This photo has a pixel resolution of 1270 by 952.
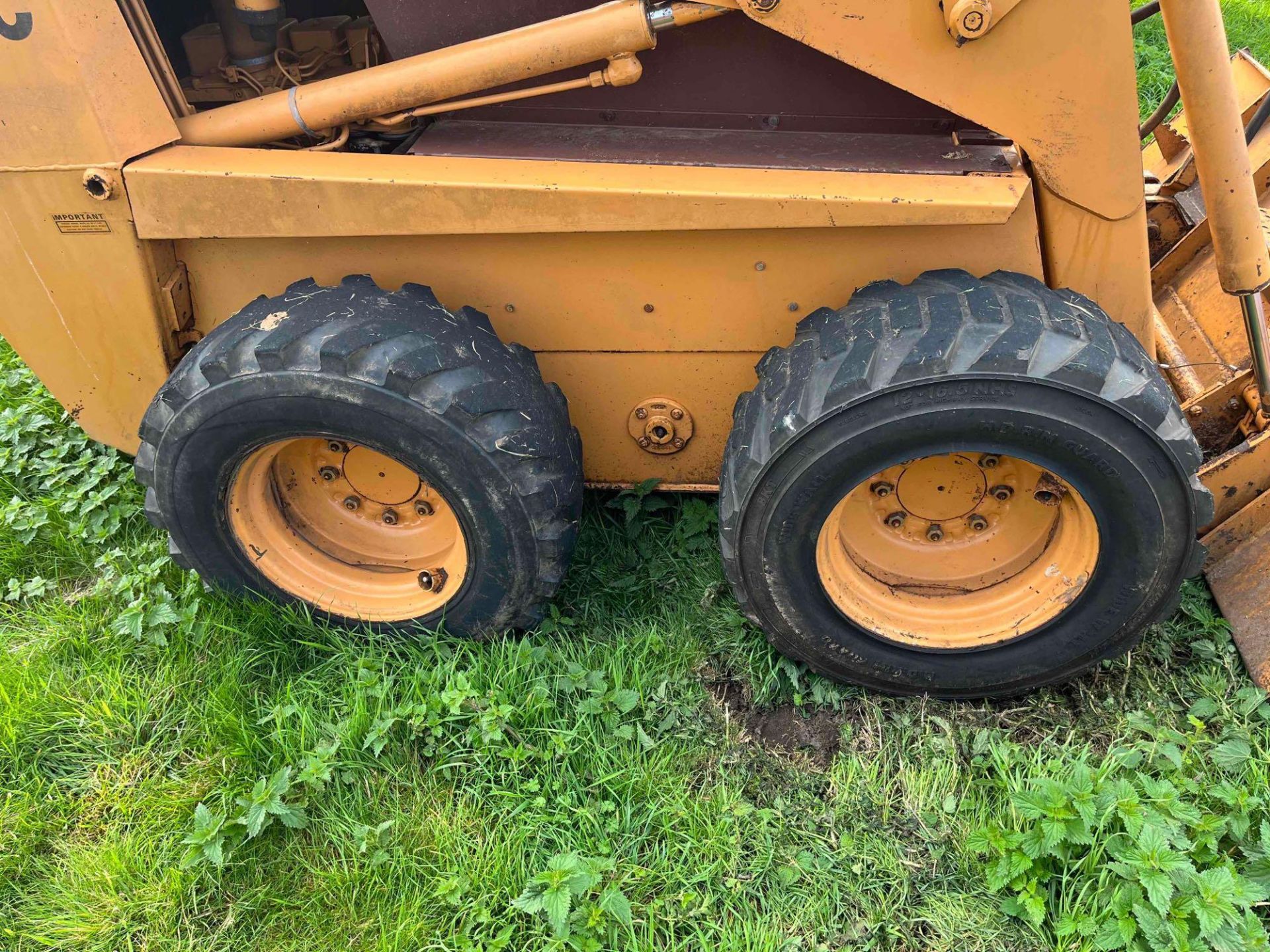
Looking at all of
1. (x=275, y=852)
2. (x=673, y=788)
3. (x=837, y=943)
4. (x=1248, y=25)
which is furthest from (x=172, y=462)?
(x=1248, y=25)

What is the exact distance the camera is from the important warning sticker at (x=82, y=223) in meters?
2.36

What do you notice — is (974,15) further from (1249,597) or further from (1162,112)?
(1249,597)

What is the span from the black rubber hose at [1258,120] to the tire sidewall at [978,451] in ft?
5.18

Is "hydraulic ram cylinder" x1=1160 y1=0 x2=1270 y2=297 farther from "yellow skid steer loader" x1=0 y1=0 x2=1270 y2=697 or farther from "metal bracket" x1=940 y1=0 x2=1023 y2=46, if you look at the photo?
"metal bracket" x1=940 y1=0 x2=1023 y2=46

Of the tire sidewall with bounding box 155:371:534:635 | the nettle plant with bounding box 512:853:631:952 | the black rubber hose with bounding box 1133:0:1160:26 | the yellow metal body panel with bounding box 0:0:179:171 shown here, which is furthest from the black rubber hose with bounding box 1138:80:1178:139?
the yellow metal body panel with bounding box 0:0:179:171

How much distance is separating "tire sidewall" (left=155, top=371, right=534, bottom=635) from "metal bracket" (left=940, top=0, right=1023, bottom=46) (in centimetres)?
134

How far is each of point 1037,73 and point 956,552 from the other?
116cm

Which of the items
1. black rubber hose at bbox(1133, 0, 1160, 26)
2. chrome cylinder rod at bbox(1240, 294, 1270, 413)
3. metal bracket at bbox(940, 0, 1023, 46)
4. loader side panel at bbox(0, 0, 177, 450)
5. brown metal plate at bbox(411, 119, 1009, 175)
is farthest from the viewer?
black rubber hose at bbox(1133, 0, 1160, 26)

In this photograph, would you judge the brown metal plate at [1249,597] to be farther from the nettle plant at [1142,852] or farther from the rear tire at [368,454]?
the rear tire at [368,454]

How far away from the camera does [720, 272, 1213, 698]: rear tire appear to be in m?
2.08

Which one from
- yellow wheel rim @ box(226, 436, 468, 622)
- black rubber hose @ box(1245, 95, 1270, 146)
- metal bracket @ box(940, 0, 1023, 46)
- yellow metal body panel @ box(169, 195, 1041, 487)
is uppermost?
metal bracket @ box(940, 0, 1023, 46)

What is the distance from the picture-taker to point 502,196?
2.22 metres

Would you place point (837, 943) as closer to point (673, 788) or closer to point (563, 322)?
point (673, 788)

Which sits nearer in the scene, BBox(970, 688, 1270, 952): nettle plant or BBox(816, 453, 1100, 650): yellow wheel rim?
BBox(970, 688, 1270, 952): nettle plant
